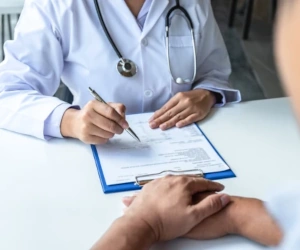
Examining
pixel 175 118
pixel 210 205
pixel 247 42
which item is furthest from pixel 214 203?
pixel 247 42

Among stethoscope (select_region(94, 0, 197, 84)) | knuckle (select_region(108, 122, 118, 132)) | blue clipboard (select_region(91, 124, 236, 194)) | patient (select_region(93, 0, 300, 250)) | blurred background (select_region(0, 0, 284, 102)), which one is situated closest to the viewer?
patient (select_region(93, 0, 300, 250))

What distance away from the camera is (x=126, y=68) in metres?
1.26

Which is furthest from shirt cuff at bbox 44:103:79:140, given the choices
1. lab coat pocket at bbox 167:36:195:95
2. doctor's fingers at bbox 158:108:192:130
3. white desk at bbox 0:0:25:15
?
white desk at bbox 0:0:25:15

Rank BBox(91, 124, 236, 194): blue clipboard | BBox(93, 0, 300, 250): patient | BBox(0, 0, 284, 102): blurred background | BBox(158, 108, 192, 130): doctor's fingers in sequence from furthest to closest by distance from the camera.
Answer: BBox(0, 0, 284, 102): blurred background, BBox(158, 108, 192, 130): doctor's fingers, BBox(91, 124, 236, 194): blue clipboard, BBox(93, 0, 300, 250): patient

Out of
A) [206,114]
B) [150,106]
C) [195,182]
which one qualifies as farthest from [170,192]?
[150,106]

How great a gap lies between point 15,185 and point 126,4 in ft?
1.78

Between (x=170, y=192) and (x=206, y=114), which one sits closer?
(x=170, y=192)

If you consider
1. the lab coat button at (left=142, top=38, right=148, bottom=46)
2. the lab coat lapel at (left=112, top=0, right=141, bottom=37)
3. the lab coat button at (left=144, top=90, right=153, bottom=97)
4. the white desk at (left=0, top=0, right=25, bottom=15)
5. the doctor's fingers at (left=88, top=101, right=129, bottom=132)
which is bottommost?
the white desk at (left=0, top=0, right=25, bottom=15)

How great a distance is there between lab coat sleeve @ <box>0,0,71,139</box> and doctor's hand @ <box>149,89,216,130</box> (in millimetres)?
204

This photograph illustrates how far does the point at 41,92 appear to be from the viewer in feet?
4.14

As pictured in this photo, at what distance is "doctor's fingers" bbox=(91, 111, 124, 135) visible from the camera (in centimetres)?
103

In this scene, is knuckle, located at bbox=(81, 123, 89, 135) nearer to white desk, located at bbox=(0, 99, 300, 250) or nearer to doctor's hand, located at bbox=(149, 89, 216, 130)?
white desk, located at bbox=(0, 99, 300, 250)

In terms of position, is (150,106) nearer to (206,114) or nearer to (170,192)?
(206,114)

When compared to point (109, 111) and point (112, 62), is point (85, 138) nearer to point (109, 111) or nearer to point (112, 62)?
point (109, 111)
